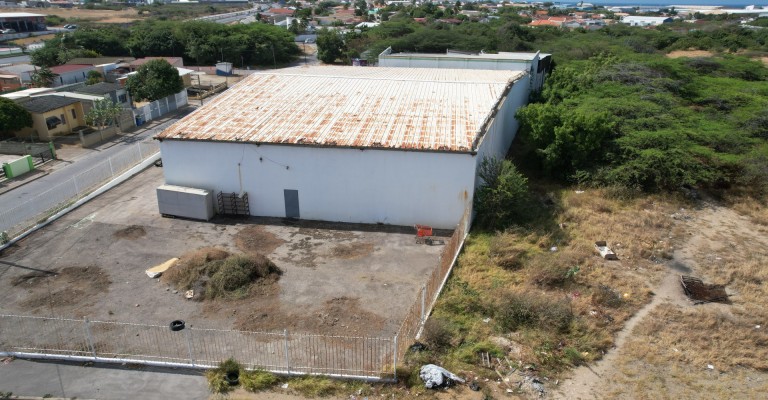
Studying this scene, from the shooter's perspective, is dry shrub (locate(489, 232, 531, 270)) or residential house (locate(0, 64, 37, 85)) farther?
residential house (locate(0, 64, 37, 85))

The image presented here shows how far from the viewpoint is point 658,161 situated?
74.2 ft

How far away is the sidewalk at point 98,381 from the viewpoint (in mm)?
11961

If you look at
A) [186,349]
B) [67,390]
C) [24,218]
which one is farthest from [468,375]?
[24,218]

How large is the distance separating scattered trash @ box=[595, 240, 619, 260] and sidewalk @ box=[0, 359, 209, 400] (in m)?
13.2

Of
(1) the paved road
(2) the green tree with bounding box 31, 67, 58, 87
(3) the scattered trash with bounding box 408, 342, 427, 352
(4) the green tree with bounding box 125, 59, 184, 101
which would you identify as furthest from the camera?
(2) the green tree with bounding box 31, 67, 58, 87

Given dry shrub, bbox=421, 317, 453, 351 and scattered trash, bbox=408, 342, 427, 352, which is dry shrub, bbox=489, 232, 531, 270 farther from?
scattered trash, bbox=408, 342, 427, 352

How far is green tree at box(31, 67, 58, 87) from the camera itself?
43938 mm

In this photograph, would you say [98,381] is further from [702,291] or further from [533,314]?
[702,291]

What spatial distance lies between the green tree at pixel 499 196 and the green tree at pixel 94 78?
3861 cm

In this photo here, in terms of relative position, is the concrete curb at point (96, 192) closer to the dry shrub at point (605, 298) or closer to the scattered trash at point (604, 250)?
the dry shrub at point (605, 298)

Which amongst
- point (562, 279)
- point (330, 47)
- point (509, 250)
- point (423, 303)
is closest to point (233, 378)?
point (423, 303)

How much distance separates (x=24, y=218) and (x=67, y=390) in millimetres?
12229

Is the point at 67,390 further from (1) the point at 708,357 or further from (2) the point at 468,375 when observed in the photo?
(1) the point at 708,357

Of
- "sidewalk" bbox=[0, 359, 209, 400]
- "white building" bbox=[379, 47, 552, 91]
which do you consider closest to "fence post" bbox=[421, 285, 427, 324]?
"sidewalk" bbox=[0, 359, 209, 400]
